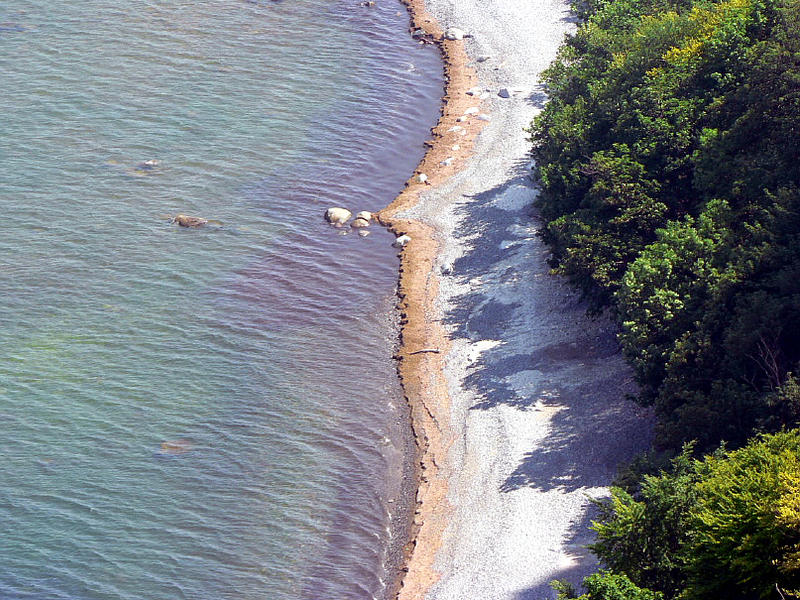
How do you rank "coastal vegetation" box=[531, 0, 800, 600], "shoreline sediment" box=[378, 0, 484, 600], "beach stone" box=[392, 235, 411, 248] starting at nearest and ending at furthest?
"coastal vegetation" box=[531, 0, 800, 600]
"shoreline sediment" box=[378, 0, 484, 600]
"beach stone" box=[392, 235, 411, 248]

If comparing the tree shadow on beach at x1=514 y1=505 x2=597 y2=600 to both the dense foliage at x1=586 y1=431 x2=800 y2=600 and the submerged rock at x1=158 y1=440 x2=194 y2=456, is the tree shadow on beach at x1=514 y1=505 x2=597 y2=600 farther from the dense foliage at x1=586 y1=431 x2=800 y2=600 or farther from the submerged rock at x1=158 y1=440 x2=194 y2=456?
the submerged rock at x1=158 y1=440 x2=194 y2=456

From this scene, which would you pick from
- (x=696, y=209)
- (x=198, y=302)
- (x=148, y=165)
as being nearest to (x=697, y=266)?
(x=696, y=209)

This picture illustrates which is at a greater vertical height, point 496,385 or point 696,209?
point 696,209

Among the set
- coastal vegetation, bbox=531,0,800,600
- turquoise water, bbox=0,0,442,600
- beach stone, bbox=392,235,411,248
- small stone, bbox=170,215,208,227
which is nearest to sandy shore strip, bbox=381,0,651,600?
beach stone, bbox=392,235,411,248

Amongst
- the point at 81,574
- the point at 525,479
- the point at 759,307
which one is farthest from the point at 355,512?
the point at 759,307

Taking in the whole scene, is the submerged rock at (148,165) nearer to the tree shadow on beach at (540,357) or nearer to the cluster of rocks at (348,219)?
the cluster of rocks at (348,219)

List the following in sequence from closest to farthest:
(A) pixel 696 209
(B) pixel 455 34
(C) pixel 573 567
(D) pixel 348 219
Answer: (C) pixel 573 567 < (A) pixel 696 209 < (D) pixel 348 219 < (B) pixel 455 34

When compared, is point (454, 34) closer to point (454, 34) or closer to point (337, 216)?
point (454, 34)
